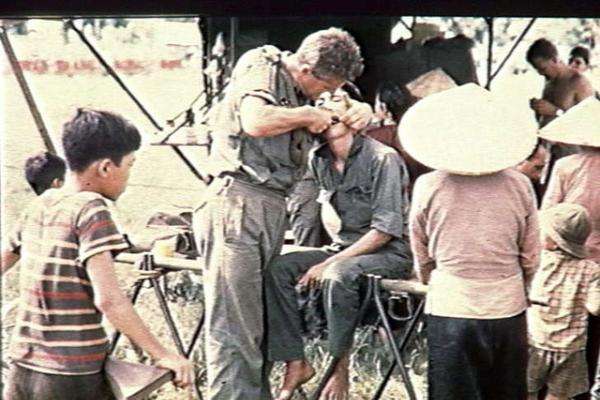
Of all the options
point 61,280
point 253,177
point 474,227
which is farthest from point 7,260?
point 474,227

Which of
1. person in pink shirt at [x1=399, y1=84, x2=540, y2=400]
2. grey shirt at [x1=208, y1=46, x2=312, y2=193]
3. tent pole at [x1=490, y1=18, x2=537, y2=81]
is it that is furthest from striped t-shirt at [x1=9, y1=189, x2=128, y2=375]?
tent pole at [x1=490, y1=18, x2=537, y2=81]

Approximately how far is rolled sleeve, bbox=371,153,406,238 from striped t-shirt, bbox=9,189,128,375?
0.47 m

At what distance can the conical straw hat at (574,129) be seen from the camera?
7.35 ft

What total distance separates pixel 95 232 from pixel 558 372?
884mm

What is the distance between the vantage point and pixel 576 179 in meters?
2.26

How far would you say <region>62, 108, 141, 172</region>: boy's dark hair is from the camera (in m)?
2.30

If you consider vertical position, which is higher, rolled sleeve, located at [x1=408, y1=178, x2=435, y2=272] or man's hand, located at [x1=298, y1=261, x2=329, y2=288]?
rolled sleeve, located at [x1=408, y1=178, x2=435, y2=272]

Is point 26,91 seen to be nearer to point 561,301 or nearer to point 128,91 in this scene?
point 128,91

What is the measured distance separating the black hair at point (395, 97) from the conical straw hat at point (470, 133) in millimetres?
26

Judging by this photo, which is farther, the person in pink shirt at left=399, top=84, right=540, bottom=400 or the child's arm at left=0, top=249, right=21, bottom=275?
the child's arm at left=0, top=249, right=21, bottom=275

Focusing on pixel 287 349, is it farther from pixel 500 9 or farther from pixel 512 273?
pixel 500 9

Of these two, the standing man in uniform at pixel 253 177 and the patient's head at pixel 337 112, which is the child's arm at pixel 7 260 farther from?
the patient's head at pixel 337 112

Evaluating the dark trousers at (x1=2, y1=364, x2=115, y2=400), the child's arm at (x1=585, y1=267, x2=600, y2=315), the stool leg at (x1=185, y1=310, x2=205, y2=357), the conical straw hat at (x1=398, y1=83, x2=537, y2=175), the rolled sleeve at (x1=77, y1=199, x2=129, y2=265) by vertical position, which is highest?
the conical straw hat at (x1=398, y1=83, x2=537, y2=175)

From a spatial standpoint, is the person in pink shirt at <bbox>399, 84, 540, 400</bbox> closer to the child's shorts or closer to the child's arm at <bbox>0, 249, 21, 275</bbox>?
the child's shorts
